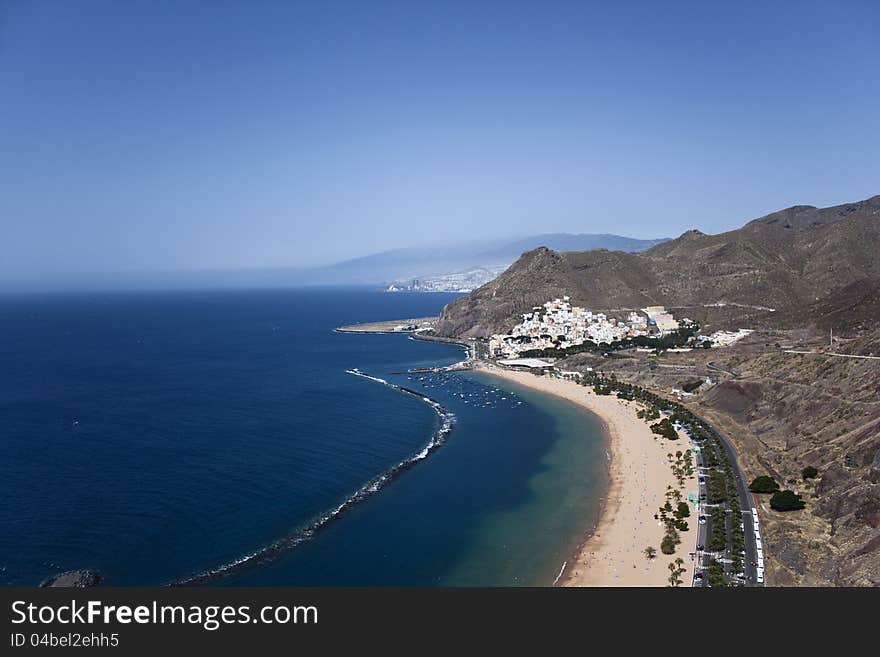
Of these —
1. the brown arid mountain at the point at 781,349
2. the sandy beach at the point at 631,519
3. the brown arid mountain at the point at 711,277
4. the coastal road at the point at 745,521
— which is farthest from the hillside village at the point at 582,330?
the coastal road at the point at 745,521

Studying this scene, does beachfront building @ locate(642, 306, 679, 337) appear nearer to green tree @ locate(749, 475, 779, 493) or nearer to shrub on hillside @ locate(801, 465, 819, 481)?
shrub on hillside @ locate(801, 465, 819, 481)

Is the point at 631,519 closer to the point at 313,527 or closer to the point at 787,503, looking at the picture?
the point at 787,503

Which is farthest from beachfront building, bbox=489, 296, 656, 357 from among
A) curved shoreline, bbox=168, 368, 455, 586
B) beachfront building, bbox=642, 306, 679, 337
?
curved shoreline, bbox=168, 368, 455, 586

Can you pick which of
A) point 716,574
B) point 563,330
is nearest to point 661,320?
point 563,330

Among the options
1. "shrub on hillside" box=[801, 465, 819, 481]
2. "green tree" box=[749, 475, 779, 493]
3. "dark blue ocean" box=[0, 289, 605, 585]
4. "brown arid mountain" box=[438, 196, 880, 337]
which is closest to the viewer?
"dark blue ocean" box=[0, 289, 605, 585]

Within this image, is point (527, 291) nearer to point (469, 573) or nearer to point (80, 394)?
point (80, 394)

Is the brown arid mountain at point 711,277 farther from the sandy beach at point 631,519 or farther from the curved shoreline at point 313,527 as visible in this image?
the curved shoreline at point 313,527

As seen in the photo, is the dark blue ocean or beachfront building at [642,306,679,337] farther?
beachfront building at [642,306,679,337]
